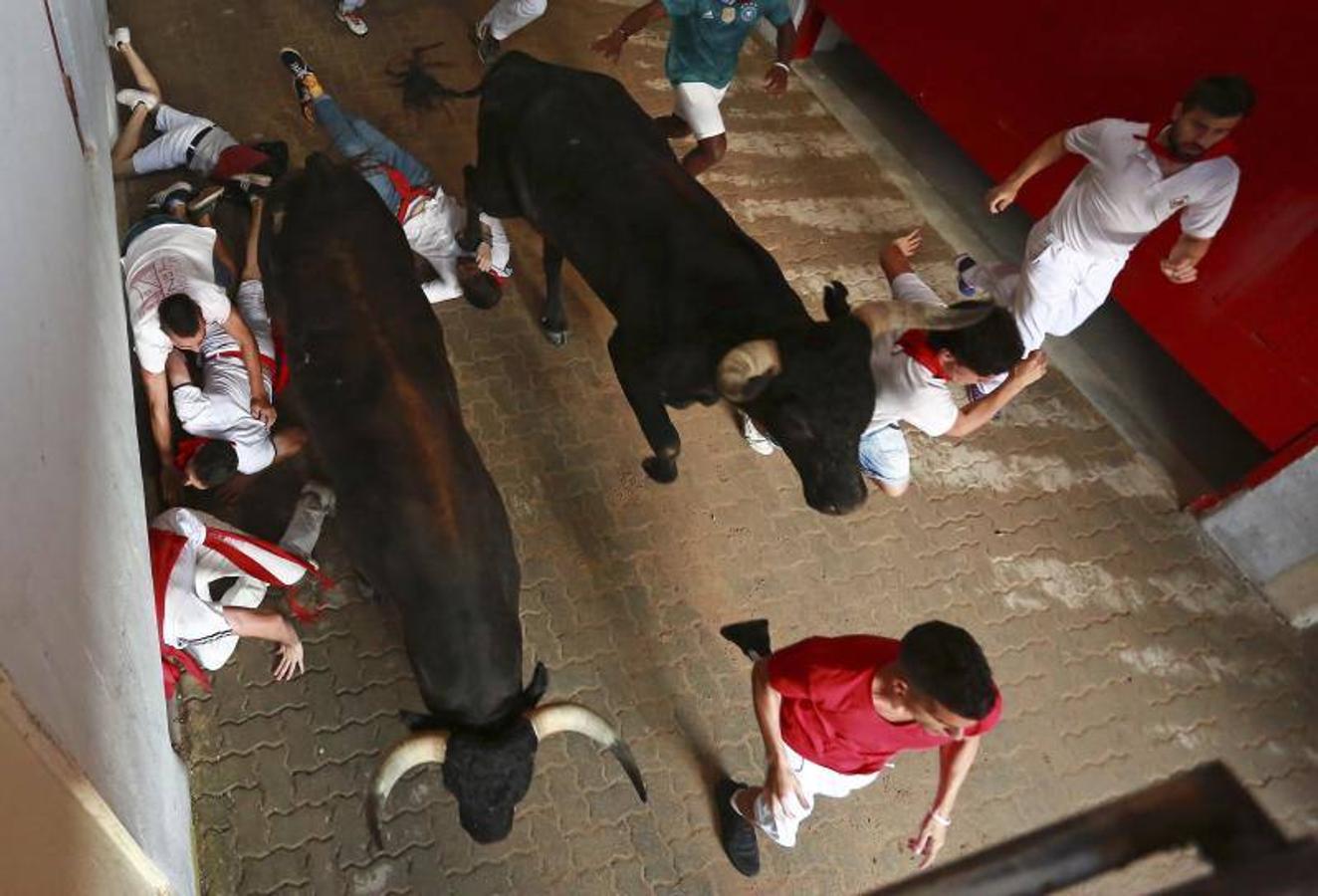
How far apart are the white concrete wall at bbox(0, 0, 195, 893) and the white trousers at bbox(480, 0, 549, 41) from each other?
8.76 feet

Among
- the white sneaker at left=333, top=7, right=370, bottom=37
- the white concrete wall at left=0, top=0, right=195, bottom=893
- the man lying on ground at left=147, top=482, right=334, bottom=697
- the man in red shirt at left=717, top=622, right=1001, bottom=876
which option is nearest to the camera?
the white concrete wall at left=0, top=0, right=195, bottom=893

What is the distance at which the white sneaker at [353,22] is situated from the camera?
6094 mm

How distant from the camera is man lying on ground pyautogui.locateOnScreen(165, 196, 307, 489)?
12.2 ft

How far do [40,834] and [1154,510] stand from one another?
5.27 m

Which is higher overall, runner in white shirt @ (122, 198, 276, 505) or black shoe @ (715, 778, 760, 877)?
runner in white shirt @ (122, 198, 276, 505)

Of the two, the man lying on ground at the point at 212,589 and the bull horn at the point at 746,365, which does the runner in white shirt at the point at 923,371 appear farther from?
the man lying on ground at the point at 212,589

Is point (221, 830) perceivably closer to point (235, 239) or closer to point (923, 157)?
point (235, 239)

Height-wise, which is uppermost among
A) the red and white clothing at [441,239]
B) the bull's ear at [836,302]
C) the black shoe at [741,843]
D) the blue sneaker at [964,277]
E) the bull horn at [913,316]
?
the bull horn at [913,316]

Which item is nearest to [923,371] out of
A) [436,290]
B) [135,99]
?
[436,290]

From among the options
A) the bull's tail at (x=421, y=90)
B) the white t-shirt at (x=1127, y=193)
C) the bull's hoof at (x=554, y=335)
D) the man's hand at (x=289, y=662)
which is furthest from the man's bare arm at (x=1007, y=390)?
the bull's tail at (x=421, y=90)

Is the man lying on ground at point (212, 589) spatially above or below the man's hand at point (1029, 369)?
below

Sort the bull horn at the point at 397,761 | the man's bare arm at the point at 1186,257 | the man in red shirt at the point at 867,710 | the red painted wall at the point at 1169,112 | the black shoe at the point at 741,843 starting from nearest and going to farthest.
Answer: the man in red shirt at the point at 867,710, the bull horn at the point at 397,761, the black shoe at the point at 741,843, the man's bare arm at the point at 1186,257, the red painted wall at the point at 1169,112

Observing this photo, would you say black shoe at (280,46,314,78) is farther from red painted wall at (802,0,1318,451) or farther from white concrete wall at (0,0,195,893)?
red painted wall at (802,0,1318,451)

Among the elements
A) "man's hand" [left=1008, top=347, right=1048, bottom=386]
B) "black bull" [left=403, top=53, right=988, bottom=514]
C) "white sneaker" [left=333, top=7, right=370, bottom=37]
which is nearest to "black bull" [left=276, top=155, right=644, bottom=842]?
"black bull" [left=403, top=53, right=988, bottom=514]
